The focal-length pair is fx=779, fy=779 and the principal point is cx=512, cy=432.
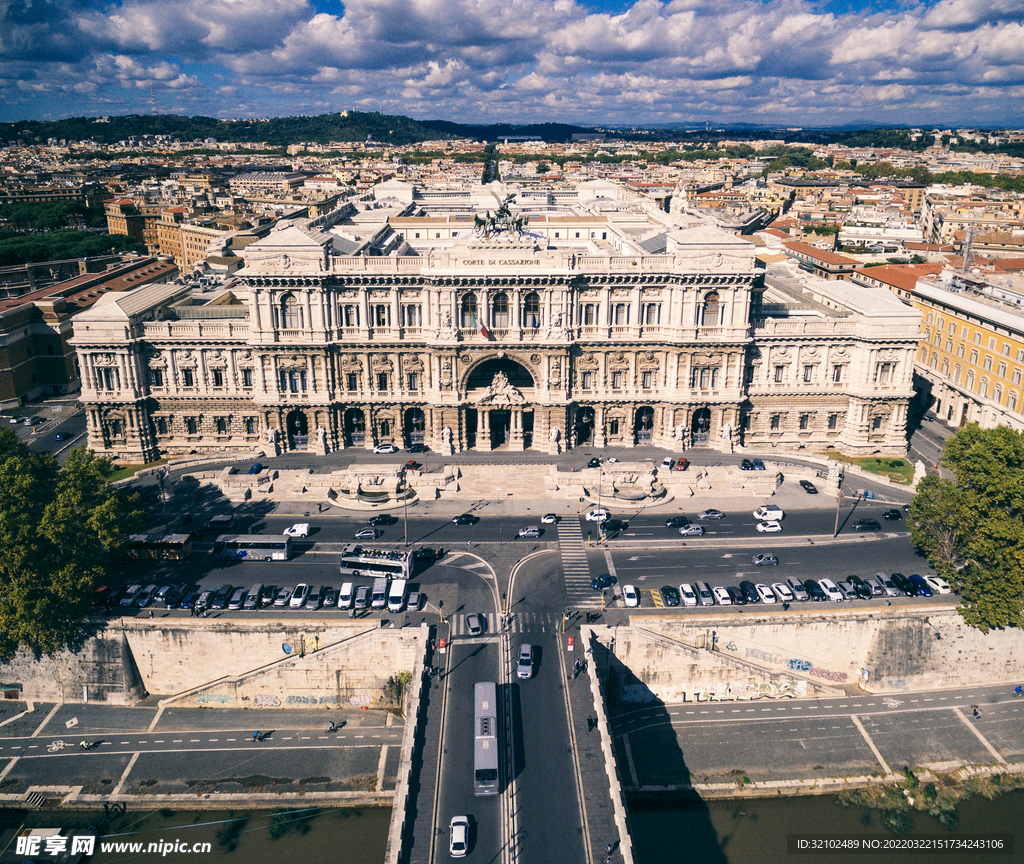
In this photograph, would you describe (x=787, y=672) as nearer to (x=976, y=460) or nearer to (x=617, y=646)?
(x=617, y=646)

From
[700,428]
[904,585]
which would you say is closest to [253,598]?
[904,585]

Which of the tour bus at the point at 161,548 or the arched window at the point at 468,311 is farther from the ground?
the arched window at the point at 468,311

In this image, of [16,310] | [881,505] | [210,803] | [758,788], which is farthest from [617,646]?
[16,310]

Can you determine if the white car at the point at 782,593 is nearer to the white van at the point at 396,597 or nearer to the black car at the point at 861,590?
the black car at the point at 861,590

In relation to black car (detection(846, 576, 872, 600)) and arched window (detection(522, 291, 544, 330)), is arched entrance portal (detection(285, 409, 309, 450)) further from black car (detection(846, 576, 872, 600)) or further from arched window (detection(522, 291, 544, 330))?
black car (detection(846, 576, 872, 600))

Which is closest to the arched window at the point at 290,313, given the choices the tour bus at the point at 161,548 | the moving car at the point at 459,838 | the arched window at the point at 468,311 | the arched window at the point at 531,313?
the arched window at the point at 468,311

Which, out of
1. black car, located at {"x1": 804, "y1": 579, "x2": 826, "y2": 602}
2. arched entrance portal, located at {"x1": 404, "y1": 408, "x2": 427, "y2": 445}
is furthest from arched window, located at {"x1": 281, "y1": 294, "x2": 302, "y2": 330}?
black car, located at {"x1": 804, "y1": 579, "x2": 826, "y2": 602}
